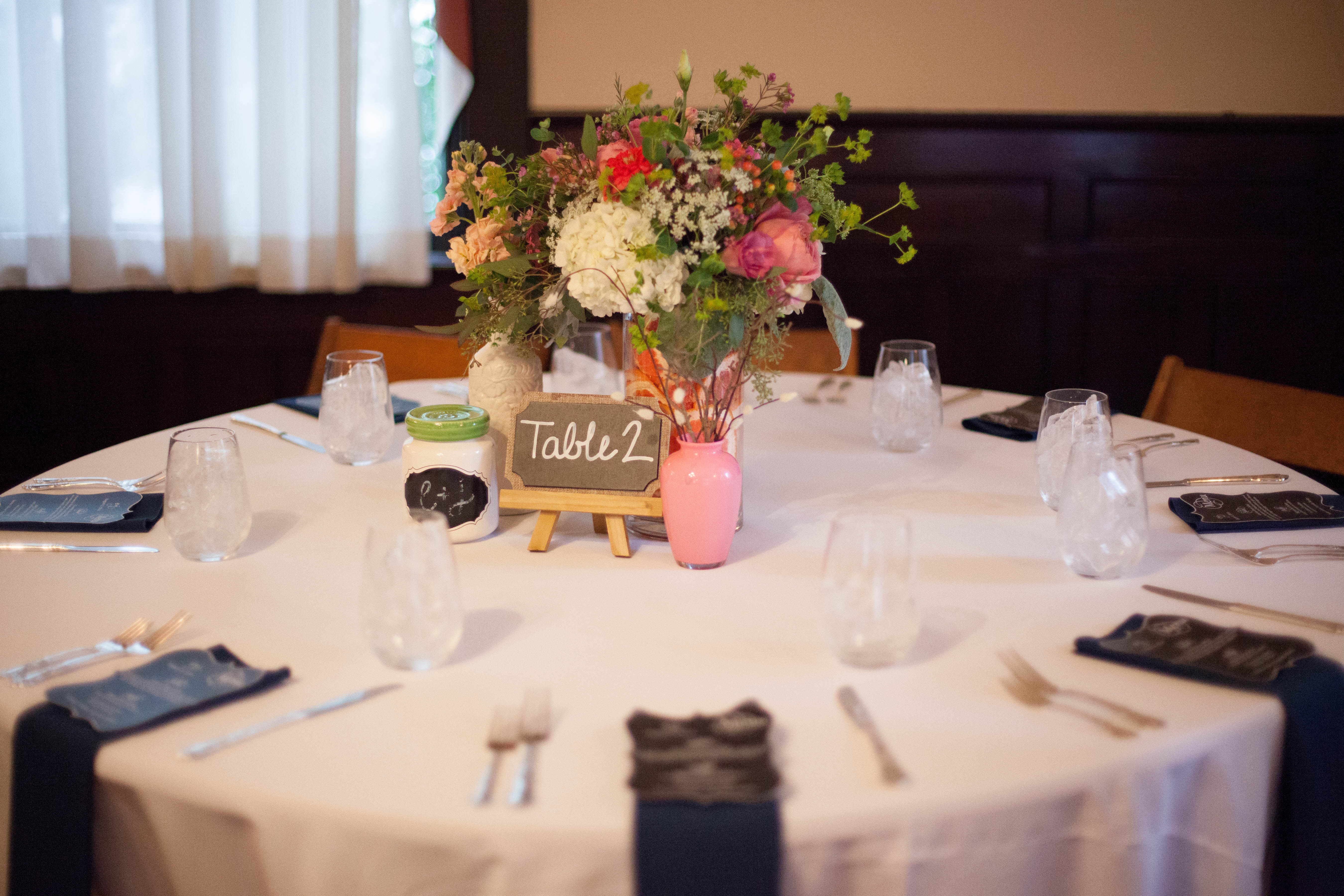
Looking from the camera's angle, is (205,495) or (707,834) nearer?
(707,834)

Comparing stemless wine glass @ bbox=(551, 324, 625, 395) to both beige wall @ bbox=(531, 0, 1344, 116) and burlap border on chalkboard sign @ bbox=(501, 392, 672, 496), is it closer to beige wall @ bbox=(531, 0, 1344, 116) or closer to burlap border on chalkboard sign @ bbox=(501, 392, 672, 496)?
burlap border on chalkboard sign @ bbox=(501, 392, 672, 496)

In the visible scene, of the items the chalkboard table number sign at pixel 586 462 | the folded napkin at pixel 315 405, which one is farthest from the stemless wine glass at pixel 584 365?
the chalkboard table number sign at pixel 586 462

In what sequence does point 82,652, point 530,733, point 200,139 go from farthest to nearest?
point 200,139 < point 82,652 < point 530,733

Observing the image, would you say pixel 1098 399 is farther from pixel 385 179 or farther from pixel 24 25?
pixel 24 25

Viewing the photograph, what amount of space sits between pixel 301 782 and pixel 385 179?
2940 mm

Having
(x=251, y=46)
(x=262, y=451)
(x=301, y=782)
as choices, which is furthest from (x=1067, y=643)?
(x=251, y=46)

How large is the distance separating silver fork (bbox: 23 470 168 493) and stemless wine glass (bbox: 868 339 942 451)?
1087mm

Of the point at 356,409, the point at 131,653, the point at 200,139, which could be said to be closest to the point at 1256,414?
the point at 356,409

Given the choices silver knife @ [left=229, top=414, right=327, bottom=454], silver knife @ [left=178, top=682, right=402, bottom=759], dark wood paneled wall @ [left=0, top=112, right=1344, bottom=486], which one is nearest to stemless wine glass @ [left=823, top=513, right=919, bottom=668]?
silver knife @ [left=178, top=682, right=402, bottom=759]

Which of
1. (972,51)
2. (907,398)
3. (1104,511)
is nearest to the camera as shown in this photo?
(1104,511)

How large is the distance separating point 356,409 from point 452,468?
0.38 m

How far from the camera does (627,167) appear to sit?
121 centimetres

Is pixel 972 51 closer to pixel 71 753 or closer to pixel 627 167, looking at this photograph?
pixel 627 167

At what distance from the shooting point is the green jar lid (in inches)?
51.9
